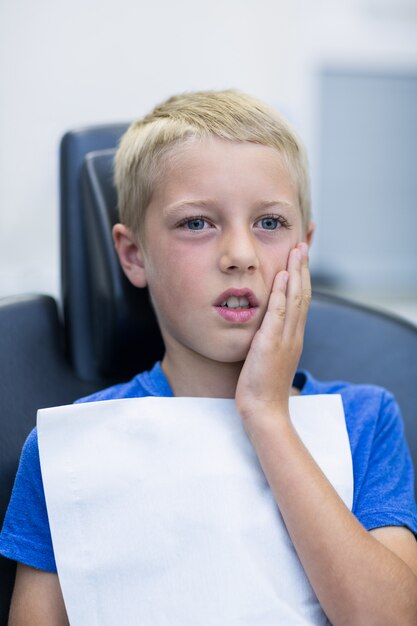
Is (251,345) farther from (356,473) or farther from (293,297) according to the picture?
(356,473)

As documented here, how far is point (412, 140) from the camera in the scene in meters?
2.05

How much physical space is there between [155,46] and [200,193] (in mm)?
1086

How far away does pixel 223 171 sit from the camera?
80 cm

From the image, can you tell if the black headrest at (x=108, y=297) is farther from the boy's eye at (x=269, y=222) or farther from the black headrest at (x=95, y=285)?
the boy's eye at (x=269, y=222)

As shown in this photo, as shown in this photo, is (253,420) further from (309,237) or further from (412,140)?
(412,140)

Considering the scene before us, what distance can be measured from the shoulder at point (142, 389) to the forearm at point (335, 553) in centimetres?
19

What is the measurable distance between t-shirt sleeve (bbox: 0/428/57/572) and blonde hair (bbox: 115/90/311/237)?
31 cm

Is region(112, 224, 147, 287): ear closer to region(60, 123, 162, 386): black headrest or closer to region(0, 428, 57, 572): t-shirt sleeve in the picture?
region(60, 123, 162, 386): black headrest

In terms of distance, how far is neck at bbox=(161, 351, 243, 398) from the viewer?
0.87 m

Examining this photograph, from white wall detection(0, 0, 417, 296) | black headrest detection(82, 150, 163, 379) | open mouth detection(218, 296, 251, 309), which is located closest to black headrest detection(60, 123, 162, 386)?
black headrest detection(82, 150, 163, 379)

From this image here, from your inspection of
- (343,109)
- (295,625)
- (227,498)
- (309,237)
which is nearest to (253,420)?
(227,498)

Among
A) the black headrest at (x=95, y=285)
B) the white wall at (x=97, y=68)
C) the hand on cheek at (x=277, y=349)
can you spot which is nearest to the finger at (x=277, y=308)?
Result: the hand on cheek at (x=277, y=349)

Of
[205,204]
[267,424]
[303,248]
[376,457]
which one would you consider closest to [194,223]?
[205,204]

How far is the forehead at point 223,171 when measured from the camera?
0.80m
